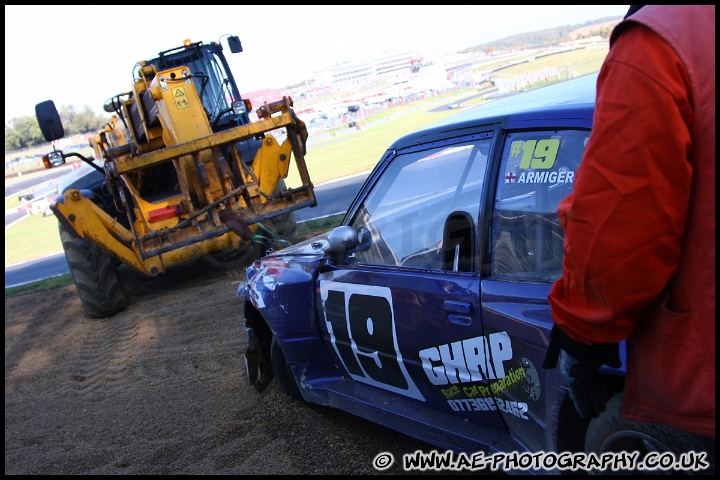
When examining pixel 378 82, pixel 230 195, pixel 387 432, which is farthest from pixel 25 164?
pixel 387 432

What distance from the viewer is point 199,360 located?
5891mm

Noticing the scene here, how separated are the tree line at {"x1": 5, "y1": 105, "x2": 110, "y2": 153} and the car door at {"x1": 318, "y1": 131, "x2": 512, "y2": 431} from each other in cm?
6817

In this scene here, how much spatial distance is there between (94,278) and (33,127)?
67661 mm

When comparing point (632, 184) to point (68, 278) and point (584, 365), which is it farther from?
point (68, 278)

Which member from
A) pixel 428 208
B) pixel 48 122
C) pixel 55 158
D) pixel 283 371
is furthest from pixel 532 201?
pixel 55 158

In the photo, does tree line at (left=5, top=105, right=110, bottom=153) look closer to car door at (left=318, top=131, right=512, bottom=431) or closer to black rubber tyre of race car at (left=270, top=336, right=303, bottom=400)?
black rubber tyre of race car at (left=270, top=336, right=303, bottom=400)

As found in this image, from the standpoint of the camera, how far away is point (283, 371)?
14.9 ft

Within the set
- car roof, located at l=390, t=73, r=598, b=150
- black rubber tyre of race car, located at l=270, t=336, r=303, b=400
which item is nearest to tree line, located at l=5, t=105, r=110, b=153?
black rubber tyre of race car, located at l=270, t=336, r=303, b=400

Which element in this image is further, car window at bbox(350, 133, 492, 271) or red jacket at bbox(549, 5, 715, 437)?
car window at bbox(350, 133, 492, 271)

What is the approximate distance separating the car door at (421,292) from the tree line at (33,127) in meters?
68.2

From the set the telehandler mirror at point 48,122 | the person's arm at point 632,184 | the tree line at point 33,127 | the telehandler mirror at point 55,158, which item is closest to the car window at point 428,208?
the person's arm at point 632,184

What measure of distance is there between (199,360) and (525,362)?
3819 millimetres

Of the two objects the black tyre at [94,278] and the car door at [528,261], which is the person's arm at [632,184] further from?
the black tyre at [94,278]

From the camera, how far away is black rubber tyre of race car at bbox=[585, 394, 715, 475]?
81.0 inches
